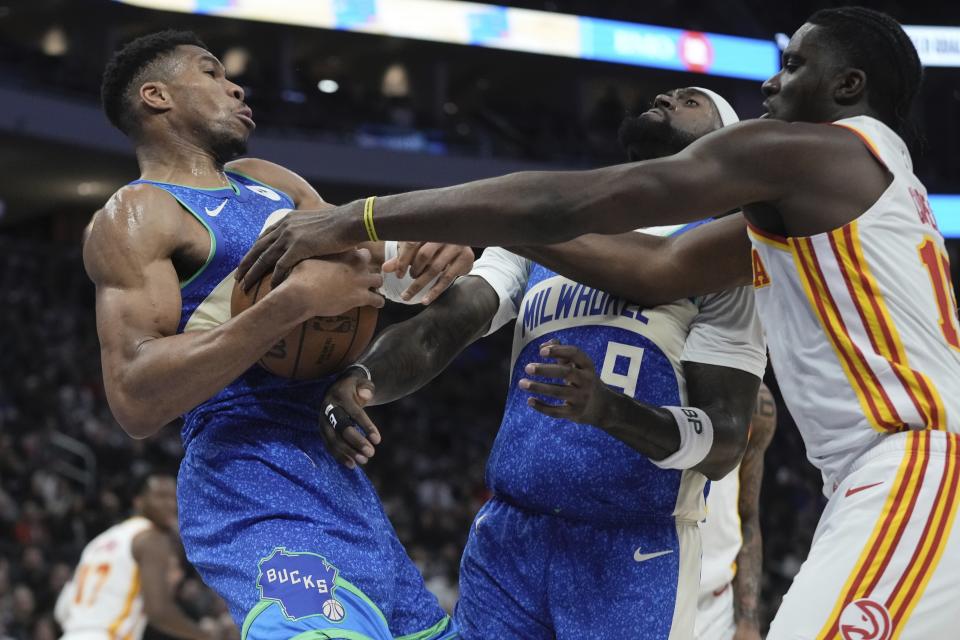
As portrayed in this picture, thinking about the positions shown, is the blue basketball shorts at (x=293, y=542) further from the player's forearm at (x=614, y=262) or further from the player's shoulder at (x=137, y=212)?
the player's forearm at (x=614, y=262)

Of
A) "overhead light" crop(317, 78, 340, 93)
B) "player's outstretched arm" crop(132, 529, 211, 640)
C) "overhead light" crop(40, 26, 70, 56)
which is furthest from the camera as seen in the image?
"overhead light" crop(317, 78, 340, 93)

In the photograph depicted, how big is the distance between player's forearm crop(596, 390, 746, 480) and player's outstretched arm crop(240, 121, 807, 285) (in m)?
0.53

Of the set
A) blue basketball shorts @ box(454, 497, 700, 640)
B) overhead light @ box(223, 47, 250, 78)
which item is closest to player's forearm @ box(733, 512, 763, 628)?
blue basketball shorts @ box(454, 497, 700, 640)

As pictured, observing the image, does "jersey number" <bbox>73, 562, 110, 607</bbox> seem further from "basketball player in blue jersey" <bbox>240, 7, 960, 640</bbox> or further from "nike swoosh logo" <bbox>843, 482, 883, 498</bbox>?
"nike swoosh logo" <bbox>843, 482, 883, 498</bbox>

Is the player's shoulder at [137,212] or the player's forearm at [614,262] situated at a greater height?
the player's shoulder at [137,212]

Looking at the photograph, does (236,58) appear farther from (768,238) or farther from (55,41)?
(768,238)

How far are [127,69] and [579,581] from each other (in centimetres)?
204

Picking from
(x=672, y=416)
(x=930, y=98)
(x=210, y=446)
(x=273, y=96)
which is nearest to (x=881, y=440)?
(x=672, y=416)

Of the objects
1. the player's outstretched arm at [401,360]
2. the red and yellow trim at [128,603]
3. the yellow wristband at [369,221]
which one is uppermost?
the yellow wristband at [369,221]

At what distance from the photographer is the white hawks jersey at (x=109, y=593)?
22.5ft

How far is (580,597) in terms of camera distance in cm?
321

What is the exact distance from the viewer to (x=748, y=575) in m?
4.84

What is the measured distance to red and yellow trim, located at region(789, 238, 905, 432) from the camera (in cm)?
255

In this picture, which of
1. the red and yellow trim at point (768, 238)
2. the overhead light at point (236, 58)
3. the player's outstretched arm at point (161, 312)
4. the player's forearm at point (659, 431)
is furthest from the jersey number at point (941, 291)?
the overhead light at point (236, 58)
